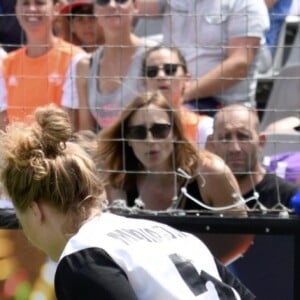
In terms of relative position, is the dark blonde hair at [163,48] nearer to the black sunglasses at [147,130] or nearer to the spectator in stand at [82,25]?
the black sunglasses at [147,130]

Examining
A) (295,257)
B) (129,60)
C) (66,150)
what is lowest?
(295,257)

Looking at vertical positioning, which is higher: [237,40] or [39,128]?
[39,128]

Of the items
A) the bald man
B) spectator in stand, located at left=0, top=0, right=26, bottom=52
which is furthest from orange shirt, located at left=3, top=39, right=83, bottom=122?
the bald man

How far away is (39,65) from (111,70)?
404 mm

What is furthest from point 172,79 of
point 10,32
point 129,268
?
point 129,268

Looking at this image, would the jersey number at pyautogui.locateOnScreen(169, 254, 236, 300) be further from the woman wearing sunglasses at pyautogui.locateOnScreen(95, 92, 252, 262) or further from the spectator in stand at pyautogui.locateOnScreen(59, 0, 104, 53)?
the spectator in stand at pyautogui.locateOnScreen(59, 0, 104, 53)

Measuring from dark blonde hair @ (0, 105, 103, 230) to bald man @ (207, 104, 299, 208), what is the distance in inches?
75.5

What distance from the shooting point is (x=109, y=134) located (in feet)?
14.6

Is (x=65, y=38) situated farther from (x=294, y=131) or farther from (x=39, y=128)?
(x=39, y=128)

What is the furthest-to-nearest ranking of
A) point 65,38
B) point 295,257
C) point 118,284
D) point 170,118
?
point 65,38
point 170,118
point 295,257
point 118,284

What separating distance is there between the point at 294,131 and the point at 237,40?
1.67 ft

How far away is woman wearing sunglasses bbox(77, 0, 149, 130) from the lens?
475 centimetres

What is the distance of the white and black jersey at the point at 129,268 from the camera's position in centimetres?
221

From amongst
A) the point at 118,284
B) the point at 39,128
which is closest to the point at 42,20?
the point at 39,128
